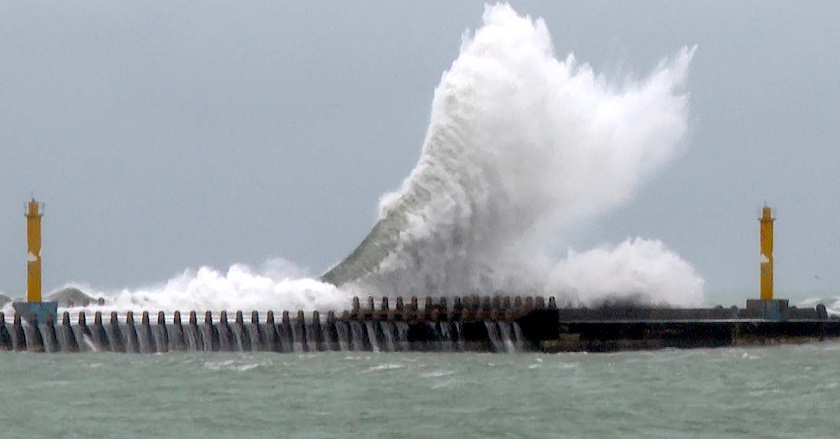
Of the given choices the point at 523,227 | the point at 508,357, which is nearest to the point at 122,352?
the point at 508,357

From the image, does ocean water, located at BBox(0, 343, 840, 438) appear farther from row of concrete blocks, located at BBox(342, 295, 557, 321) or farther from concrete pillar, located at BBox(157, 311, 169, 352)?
row of concrete blocks, located at BBox(342, 295, 557, 321)

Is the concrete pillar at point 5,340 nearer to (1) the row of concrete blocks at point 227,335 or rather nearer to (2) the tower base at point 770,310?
(1) the row of concrete blocks at point 227,335

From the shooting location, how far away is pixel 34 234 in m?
42.9

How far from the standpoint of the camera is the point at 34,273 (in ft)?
140

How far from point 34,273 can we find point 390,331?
23.4 ft

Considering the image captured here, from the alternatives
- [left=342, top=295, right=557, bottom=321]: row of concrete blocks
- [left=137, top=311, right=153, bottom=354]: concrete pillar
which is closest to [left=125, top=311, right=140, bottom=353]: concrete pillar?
[left=137, top=311, right=153, bottom=354]: concrete pillar

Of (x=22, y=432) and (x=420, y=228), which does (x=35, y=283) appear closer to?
(x=420, y=228)

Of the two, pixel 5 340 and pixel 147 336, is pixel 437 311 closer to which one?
pixel 147 336

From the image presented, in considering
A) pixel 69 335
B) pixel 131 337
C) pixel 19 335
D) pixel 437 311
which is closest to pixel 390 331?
pixel 437 311

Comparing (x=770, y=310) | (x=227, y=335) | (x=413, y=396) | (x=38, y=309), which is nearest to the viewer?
(x=413, y=396)

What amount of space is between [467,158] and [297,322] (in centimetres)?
952

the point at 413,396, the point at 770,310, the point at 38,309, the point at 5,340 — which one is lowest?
the point at 413,396

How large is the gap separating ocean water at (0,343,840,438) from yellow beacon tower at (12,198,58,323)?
8.90 ft

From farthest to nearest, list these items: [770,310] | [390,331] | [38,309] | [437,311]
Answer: [770,310] < [437,311] < [38,309] < [390,331]
